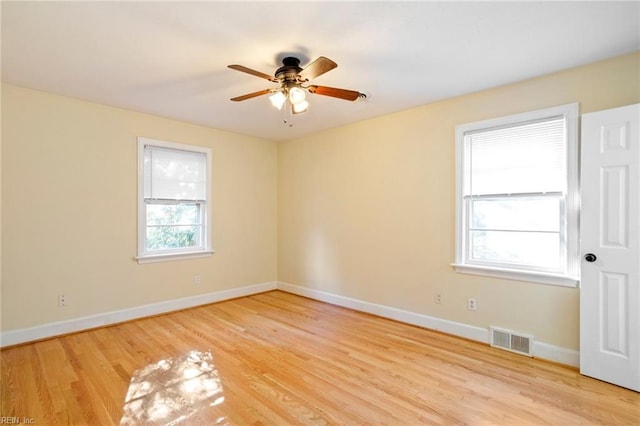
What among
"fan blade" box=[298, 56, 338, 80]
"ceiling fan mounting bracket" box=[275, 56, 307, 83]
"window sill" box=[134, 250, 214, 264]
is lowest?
"window sill" box=[134, 250, 214, 264]

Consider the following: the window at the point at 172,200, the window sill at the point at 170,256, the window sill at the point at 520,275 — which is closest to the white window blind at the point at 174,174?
the window at the point at 172,200

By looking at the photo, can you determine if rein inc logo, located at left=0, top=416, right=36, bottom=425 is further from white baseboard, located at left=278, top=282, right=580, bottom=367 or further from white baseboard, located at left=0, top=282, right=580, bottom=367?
white baseboard, located at left=278, top=282, right=580, bottom=367

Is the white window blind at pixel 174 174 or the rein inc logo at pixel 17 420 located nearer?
the rein inc logo at pixel 17 420

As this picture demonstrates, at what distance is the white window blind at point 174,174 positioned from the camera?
406 centimetres

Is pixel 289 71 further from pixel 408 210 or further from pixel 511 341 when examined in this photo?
pixel 511 341

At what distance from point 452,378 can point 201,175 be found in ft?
13.0

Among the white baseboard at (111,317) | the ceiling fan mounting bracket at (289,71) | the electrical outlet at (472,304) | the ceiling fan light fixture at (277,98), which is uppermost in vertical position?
the ceiling fan mounting bracket at (289,71)

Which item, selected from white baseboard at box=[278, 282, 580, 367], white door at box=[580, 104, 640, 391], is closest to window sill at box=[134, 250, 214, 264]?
white baseboard at box=[278, 282, 580, 367]

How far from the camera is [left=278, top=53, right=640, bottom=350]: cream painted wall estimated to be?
2.77 m

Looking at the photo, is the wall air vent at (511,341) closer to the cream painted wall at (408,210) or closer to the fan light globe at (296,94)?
the cream painted wall at (408,210)

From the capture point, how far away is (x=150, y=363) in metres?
2.73

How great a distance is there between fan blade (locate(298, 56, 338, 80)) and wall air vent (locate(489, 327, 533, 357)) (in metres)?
2.91

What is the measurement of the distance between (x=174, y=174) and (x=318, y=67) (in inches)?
117

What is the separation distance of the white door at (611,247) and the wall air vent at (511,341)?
0.41 m
